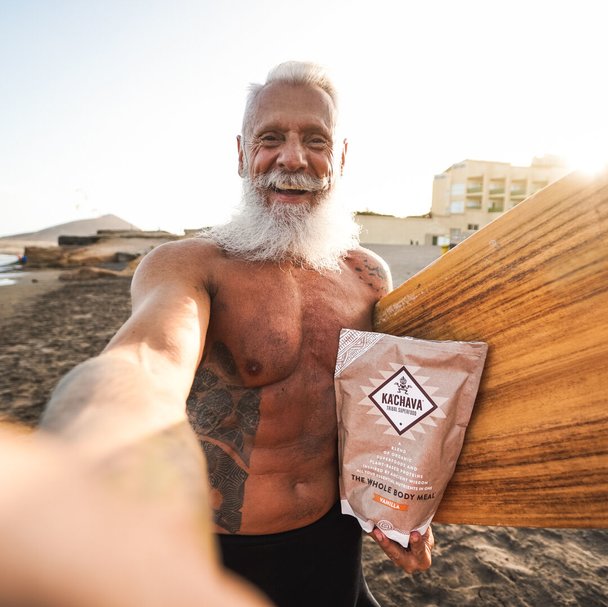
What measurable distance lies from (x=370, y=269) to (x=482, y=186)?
4668cm

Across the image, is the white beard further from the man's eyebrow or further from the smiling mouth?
the man's eyebrow

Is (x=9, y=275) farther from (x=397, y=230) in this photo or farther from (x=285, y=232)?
(x=397, y=230)

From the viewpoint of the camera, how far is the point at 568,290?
84 centimetres

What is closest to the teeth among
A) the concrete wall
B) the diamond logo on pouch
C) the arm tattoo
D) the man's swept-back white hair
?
the man's swept-back white hair

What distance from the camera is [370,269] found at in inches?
68.9

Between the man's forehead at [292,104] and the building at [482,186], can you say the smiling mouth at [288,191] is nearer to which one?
→ the man's forehead at [292,104]

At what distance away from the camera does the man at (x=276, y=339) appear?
4.11 feet

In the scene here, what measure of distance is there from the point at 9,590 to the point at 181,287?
90 centimetres

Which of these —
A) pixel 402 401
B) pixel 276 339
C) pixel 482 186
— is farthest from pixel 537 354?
pixel 482 186

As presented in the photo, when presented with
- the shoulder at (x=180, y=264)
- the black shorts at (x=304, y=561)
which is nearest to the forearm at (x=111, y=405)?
the shoulder at (x=180, y=264)

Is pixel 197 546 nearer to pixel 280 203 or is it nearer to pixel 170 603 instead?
pixel 170 603

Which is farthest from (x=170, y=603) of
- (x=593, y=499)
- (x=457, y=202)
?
(x=457, y=202)

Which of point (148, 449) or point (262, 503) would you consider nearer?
point (148, 449)

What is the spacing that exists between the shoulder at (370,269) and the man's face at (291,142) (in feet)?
1.12
